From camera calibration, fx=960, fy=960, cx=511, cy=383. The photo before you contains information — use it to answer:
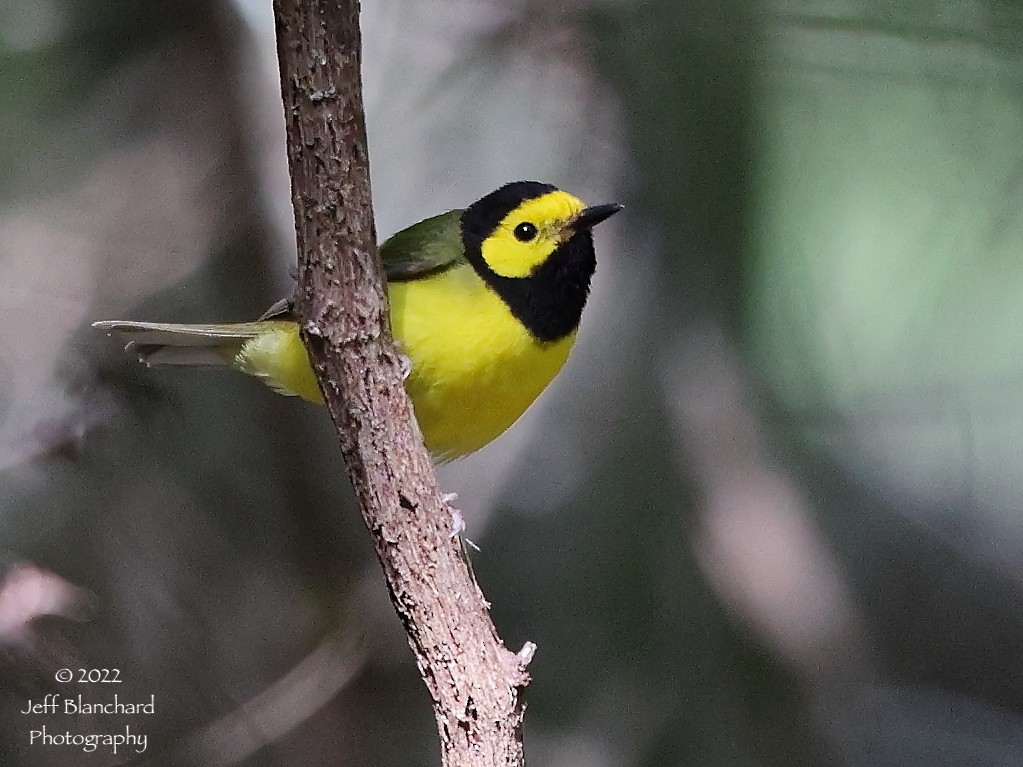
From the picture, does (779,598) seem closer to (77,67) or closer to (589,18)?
(589,18)

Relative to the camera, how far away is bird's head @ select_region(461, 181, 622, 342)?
3.83ft

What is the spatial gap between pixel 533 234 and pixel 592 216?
77mm

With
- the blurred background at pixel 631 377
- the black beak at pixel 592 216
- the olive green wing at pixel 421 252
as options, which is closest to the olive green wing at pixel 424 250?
the olive green wing at pixel 421 252

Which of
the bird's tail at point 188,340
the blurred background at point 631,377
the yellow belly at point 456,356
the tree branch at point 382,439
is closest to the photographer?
the tree branch at point 382,439

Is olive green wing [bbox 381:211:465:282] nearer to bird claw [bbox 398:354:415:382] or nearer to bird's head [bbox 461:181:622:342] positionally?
bird's head [bbox 461:181:622:342]

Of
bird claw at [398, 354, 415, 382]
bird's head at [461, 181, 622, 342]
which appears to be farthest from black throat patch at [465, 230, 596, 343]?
bird claw at [398, 354, 415, 382]

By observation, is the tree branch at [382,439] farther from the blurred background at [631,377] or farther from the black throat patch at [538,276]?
the blurred background at [631,377]

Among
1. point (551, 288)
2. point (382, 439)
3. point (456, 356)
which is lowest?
point (382, 439)

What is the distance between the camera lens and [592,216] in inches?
46.4

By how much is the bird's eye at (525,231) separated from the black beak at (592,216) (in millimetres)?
51

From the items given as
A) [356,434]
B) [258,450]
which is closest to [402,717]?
[258,450]

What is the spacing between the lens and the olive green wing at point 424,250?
118 cm

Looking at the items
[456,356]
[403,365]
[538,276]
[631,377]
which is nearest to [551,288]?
[538,276]

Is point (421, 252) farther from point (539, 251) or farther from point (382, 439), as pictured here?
point (382, 439)
